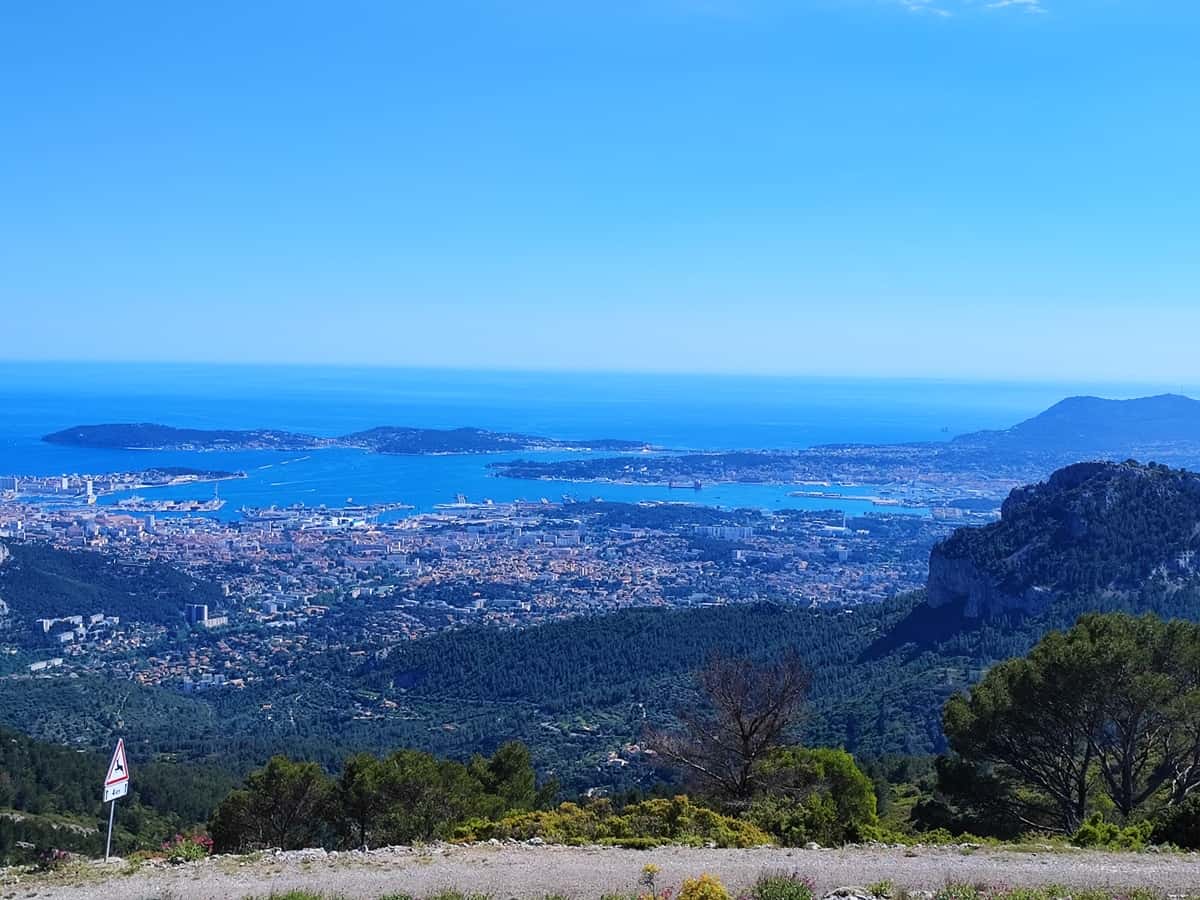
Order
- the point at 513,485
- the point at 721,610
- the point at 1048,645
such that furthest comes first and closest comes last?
1. the point at 513,485
2. the point at 721,610
3. the point at 1048,645

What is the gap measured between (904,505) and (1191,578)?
197 ft

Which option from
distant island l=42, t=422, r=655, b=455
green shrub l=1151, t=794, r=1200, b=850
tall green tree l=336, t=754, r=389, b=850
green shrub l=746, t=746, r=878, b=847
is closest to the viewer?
green shrub l=1151, t=794, r=1200, b=850

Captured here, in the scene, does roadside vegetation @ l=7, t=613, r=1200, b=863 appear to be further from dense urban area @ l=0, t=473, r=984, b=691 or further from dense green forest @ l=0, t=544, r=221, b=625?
dense green forest @ l=0, t=544, r=221, b=625

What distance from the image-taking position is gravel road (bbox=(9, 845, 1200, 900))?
7.25m

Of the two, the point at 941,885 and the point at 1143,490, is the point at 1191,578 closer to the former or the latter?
the point at 1143,490

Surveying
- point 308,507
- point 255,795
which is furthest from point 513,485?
point 255,795

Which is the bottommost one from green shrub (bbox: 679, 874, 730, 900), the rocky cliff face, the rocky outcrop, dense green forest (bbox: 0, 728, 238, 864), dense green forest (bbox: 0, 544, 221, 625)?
dense green forest (bbox: 0, 544, 221, 625)

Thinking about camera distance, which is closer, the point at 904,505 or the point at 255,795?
the point at 255,795

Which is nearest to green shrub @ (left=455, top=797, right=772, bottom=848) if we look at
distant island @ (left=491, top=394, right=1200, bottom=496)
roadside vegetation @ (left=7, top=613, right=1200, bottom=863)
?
roadside vegetation @ (left=7, top=613, right=1200, bottom=863)

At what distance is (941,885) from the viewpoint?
7164mm

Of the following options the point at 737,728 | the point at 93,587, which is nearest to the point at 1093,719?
the point at 737,728

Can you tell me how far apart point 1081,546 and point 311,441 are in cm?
11160

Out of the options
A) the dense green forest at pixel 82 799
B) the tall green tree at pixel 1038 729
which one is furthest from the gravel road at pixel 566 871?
the dense green forest at pixel 82 799

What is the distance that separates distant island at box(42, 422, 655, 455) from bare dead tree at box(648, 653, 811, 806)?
4761 inches
